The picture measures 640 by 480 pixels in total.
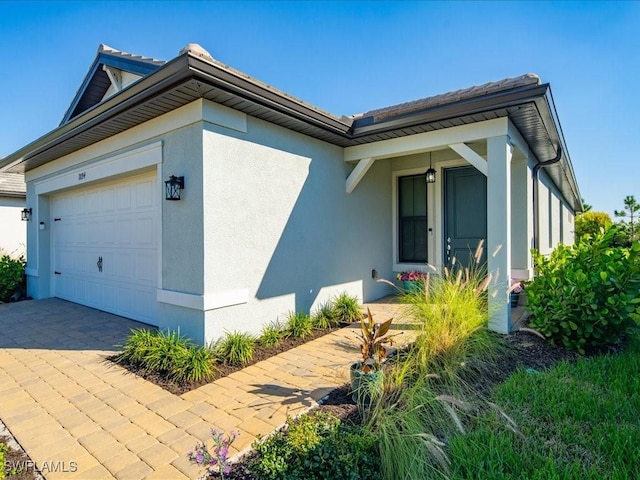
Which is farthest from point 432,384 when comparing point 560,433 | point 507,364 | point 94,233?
point 94,233

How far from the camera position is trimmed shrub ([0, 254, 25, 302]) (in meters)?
8.58

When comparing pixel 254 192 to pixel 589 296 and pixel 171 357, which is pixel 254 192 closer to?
pixel 171 357

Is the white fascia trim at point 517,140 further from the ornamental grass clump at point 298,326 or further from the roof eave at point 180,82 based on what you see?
the ornamental grass clump at point 298,326

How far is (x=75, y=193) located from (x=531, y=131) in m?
9.49

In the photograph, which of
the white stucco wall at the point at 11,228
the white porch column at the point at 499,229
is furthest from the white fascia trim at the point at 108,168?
the white stucco wall at the point at 11,228

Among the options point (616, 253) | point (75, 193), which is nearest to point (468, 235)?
point (616, 253)

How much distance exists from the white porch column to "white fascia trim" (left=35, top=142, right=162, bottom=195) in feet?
16.4

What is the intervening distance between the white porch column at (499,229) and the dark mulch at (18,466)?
5.31 meters

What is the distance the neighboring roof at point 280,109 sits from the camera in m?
4.17

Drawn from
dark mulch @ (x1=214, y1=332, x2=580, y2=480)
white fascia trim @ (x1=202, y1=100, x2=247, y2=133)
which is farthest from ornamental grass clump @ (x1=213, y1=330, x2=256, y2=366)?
white fascia trim @ (x1=202, y1=100, x2=247, y2=133)

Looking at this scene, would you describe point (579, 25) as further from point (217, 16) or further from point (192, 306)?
point (192, 306)

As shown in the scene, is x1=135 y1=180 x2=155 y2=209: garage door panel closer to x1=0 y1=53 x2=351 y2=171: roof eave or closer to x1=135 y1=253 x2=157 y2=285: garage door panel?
x1=135 y1=253 x2=157 y2=285: garage door panel

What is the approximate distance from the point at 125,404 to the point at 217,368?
1.06 m

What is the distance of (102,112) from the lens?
204 inches
